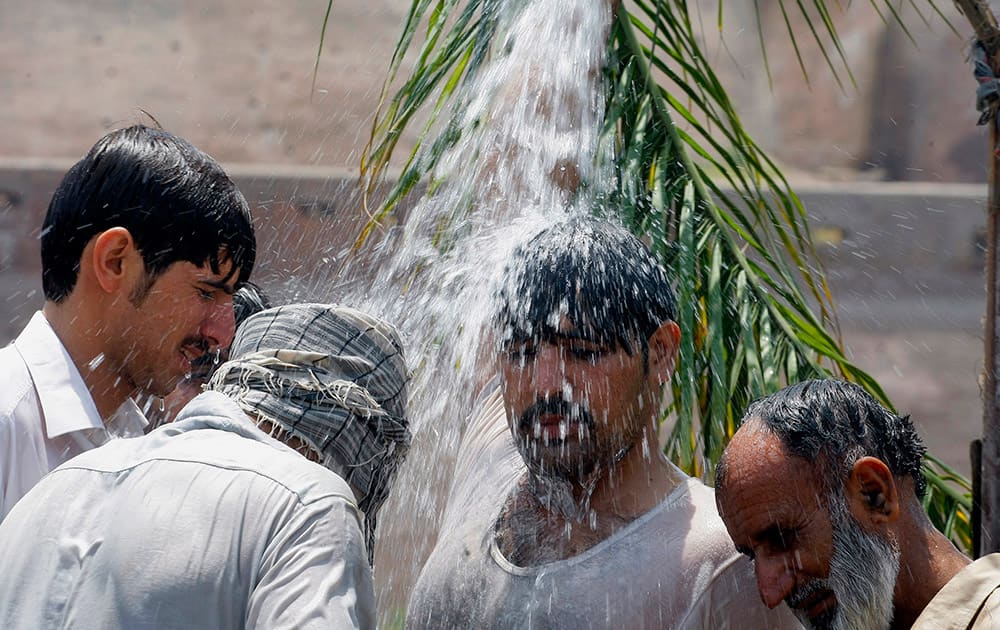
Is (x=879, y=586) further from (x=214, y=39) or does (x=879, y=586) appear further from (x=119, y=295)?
(x=214, y=39)

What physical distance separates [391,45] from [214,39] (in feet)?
5.25

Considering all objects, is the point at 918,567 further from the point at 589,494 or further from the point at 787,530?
the point at 589,494

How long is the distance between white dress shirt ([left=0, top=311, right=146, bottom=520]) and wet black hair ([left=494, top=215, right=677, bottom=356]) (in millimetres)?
779

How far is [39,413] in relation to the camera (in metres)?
2.33

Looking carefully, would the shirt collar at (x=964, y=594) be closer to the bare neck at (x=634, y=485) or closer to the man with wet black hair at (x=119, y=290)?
the bare neck at (x=634, y=485)

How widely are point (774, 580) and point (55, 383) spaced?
1301mm

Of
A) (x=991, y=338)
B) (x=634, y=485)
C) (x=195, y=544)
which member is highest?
(x=991, y=338)

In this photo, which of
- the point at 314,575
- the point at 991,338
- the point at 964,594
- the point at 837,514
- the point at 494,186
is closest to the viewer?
the point at 314,575

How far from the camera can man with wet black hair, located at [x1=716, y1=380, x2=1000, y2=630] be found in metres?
1.92

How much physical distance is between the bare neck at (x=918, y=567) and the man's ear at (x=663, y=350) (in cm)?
52

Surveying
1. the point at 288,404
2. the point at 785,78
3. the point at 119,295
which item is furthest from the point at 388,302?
the point at 785,78

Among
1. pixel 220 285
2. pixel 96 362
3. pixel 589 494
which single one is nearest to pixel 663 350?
pixel 589 494

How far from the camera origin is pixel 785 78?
42.5 ft

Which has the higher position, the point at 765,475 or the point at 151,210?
the point at 151,210
